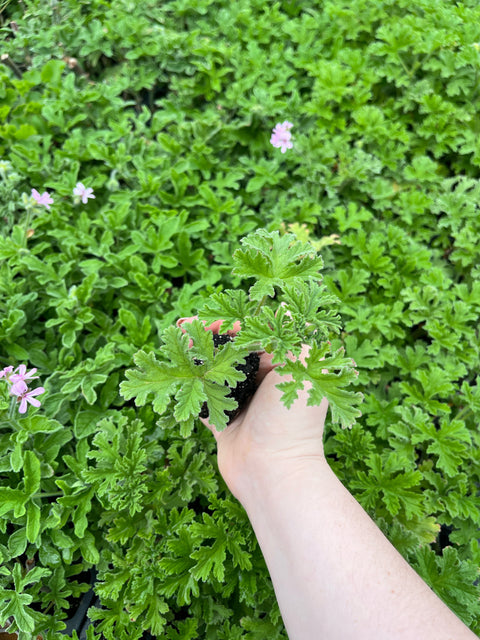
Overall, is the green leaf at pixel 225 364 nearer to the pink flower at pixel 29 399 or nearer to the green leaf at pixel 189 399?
the green leaf at pixel 189 399

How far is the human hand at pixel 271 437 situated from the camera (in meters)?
1.52

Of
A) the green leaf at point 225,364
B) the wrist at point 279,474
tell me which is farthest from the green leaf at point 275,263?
the wrist at point 279,474

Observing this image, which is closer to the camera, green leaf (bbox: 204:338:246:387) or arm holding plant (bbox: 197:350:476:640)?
arm holding plant (bbox: 197:350:476:640)

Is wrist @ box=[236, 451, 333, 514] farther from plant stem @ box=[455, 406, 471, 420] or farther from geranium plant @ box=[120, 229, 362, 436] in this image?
plant stem @ box=[455, 406, 471, 420]

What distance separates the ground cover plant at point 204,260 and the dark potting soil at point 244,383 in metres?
0.36

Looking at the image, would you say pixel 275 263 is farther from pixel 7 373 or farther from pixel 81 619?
pixel 81 619

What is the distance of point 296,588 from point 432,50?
3456 millimetres

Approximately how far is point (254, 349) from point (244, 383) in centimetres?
18

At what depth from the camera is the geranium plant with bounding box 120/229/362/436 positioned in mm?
1414

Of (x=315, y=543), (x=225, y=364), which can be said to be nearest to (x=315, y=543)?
(x=315, y=543)

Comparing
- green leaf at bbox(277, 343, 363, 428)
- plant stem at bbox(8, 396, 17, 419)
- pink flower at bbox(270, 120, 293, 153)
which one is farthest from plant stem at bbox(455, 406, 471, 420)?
plant stem at bbox(8, 396, 17, 419)

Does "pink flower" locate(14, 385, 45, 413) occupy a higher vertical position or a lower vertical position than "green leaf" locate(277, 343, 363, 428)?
lower

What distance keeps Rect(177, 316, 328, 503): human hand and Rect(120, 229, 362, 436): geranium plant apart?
0.43 feet

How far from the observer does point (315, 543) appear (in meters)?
1.33
